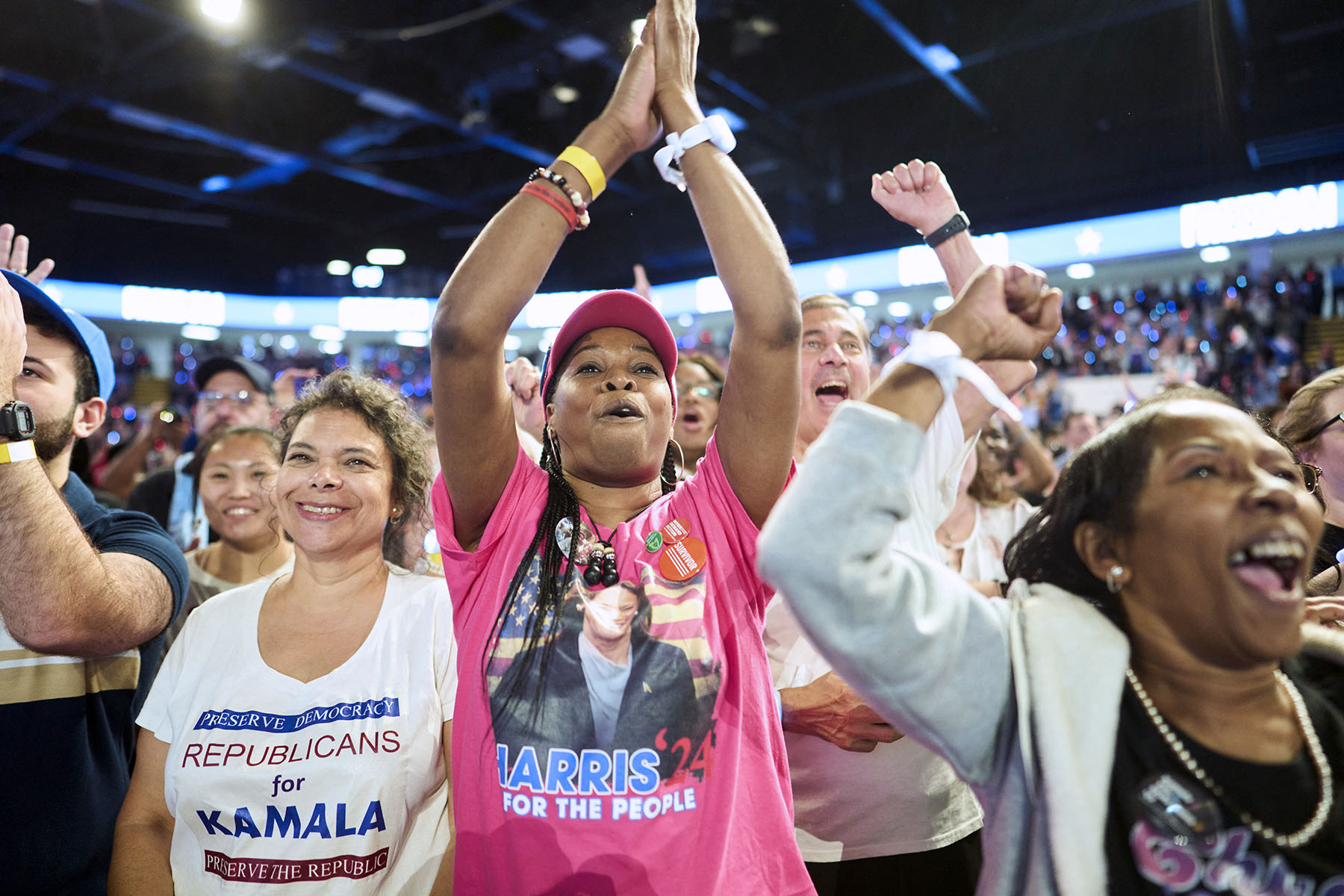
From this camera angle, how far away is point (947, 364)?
100 cm

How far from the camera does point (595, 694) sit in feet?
4.39

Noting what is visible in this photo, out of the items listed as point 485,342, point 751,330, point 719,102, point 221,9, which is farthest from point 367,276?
point 751,330

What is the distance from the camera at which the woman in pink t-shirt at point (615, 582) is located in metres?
1.29

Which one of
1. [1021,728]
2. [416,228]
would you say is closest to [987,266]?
[1021,728]

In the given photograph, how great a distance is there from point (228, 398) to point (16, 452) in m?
2.40

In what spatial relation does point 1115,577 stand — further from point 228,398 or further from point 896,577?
point 228,398

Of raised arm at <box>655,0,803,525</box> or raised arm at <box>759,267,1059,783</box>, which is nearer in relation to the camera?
raised arm at <box>759,267,1059,783</box>

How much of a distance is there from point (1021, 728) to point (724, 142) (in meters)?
1.08

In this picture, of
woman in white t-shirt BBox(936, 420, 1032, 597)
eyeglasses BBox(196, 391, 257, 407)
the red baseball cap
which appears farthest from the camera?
eyeglasses BBox(196, 391, 257, 407)

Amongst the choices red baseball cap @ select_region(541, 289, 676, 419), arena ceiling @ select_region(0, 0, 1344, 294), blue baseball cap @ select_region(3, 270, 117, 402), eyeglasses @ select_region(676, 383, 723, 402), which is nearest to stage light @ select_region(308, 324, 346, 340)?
arena ceiling @ select_region(0, 0, 1344, 294)

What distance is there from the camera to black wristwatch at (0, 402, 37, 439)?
146 centimetres

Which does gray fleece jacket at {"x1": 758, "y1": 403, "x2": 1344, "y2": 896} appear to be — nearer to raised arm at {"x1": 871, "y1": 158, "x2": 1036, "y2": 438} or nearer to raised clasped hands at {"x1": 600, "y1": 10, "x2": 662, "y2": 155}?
raised arm at {"x1": 871, "y1": 158, "x2": 1036, "y2": 438}

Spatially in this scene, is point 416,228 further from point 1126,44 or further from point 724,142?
point 724,142

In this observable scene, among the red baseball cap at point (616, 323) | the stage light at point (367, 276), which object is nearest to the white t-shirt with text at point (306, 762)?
the red baseball cap at point (616, 323)
